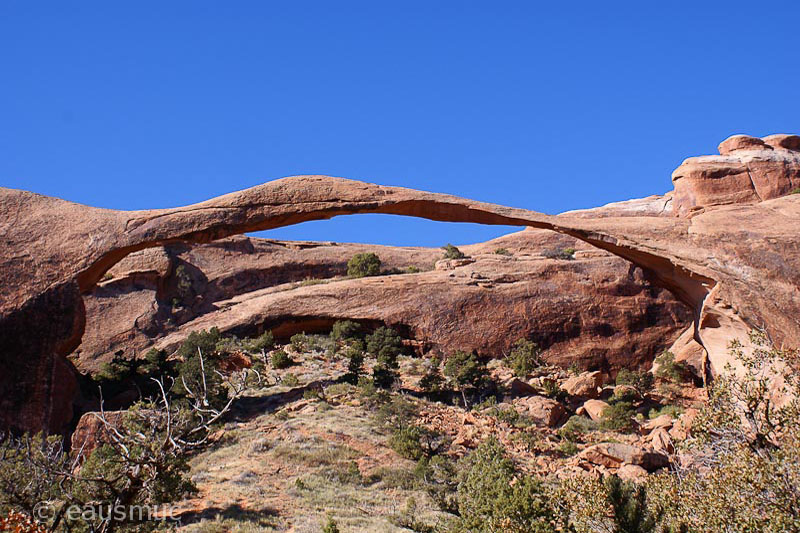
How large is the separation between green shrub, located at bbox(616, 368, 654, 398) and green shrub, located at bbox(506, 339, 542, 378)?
10.3 feet

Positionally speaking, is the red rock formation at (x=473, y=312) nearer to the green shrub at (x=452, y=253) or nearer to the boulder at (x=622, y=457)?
the green shrub at (x=452, y=253)

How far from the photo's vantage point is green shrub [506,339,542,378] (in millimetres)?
26309

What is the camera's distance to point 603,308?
30594 mm

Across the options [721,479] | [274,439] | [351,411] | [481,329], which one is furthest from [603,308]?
[721,479]

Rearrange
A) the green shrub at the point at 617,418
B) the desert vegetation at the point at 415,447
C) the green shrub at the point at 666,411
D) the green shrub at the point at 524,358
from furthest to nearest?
the green shrub at the point at 524,358 → the green shrub at the point at 666,411 → the green shrub at the point at 617,418 → the desert vegetation at the point at 415,447

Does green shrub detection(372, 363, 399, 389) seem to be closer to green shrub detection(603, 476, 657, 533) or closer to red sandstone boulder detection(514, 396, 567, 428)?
red sandstone boulder detection(514, 396, 567, 428)

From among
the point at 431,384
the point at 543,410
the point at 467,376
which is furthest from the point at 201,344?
the point at 543,410

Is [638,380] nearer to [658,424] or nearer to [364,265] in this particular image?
[658,424]

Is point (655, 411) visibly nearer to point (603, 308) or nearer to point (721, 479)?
point (603, 308)

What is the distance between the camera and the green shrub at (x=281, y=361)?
1023 inches

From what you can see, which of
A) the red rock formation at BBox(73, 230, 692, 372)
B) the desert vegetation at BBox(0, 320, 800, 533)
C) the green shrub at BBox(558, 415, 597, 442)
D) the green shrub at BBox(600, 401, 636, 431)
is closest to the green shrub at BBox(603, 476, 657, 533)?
the desert vegetation at BBox(0, 320, 800, 533)

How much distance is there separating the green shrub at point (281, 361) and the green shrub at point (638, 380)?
1229 cm

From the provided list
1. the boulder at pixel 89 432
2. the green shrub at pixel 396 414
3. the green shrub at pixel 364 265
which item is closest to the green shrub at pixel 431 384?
the green shrub at pixel 396 414

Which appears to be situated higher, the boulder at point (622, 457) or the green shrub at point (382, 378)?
the green shrub at point (382, 378)
